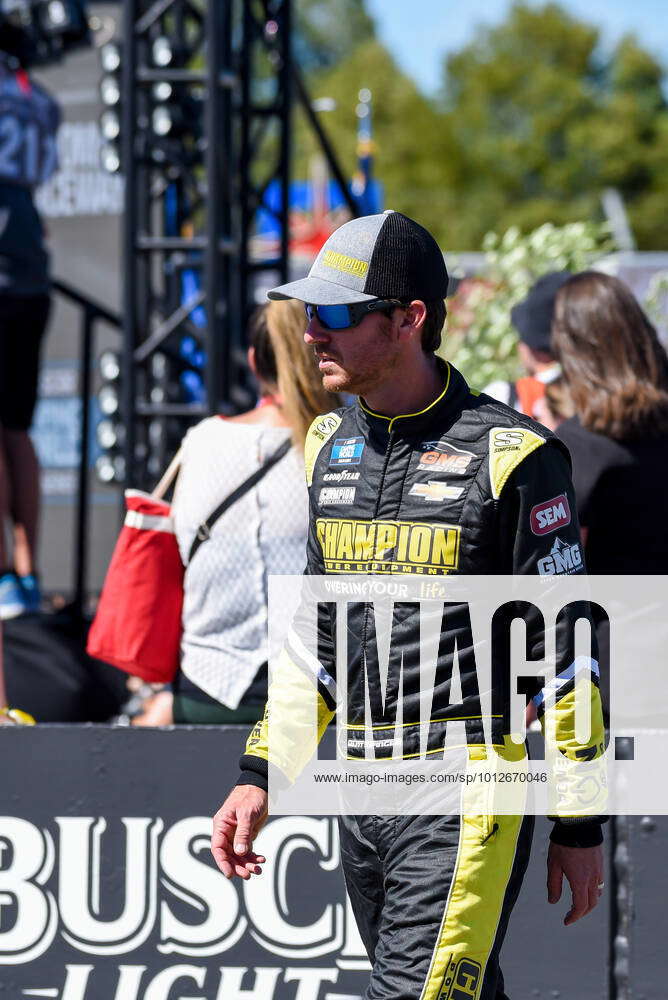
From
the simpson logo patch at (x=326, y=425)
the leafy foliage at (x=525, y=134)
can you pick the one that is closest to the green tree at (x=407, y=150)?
the leafy foliage at (x=525, y=134)

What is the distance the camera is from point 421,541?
248cm

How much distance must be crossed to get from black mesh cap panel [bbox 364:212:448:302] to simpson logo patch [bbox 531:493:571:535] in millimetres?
443

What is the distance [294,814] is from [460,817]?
1.36 meters

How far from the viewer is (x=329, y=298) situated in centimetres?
246

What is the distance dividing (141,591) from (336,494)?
1278 mm

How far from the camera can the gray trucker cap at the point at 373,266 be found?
245cm

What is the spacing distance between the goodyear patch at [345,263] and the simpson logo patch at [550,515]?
52cm

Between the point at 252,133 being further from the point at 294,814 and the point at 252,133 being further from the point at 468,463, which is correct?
the point at 468,463

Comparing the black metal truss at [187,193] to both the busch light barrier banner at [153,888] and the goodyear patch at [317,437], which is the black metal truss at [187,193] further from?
the goodyear patch at [317,437]

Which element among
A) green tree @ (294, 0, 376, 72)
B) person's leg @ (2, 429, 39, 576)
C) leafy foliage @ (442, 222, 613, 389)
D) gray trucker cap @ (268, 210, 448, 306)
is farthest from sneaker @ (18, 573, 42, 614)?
green tree @ (294, 0, 376, 72)

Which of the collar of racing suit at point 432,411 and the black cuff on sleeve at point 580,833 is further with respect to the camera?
the collar of racing suit at point 432,411

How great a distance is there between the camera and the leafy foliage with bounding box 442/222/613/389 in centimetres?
635

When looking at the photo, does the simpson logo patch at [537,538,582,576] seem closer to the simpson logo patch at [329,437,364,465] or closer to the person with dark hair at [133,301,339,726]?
the simpson logo patch at [329,437,364,465]

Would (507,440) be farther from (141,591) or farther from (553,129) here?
(553,129)
